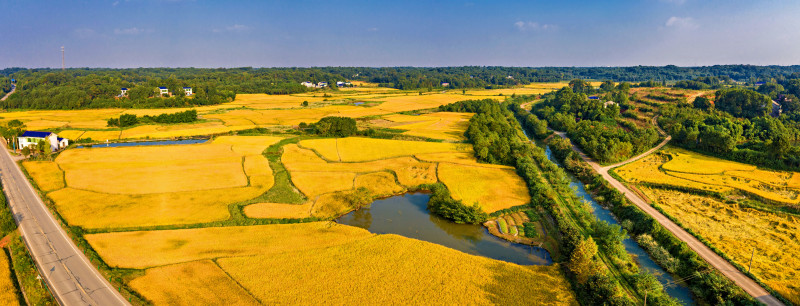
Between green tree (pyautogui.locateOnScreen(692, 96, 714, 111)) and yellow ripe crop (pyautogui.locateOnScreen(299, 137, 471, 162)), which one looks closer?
yellow ripe crop (pyautogui.locateOnScreen(299, 137, 471, 162))

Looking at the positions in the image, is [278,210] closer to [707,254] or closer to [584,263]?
[584,263]

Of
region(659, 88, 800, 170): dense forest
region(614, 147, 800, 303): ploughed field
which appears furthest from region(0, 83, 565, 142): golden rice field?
region(659, 88, 800, 170): dense forest

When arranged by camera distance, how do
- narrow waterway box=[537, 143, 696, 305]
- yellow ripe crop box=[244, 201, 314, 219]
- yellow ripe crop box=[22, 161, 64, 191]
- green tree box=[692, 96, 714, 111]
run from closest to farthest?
narrow waterway box=[537, 143, 696, 305], yellow ripe crop box=[244, 201, 314, 219], yellow ripe crop box=[22, 161, 64, 191], green tree box=[692, 96, 714, 111]

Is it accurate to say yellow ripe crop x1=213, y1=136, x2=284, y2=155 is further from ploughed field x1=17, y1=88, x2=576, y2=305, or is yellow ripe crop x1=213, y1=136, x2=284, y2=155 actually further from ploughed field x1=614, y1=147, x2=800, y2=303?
ploughed field x1=614, y1=147, x2=800, y2=303

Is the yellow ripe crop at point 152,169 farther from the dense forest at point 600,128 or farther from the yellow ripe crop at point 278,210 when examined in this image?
the dense forest at point 600,128

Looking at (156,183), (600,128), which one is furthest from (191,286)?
(600,128)

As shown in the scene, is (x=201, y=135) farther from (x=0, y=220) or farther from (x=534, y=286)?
(x=534, y=286)
